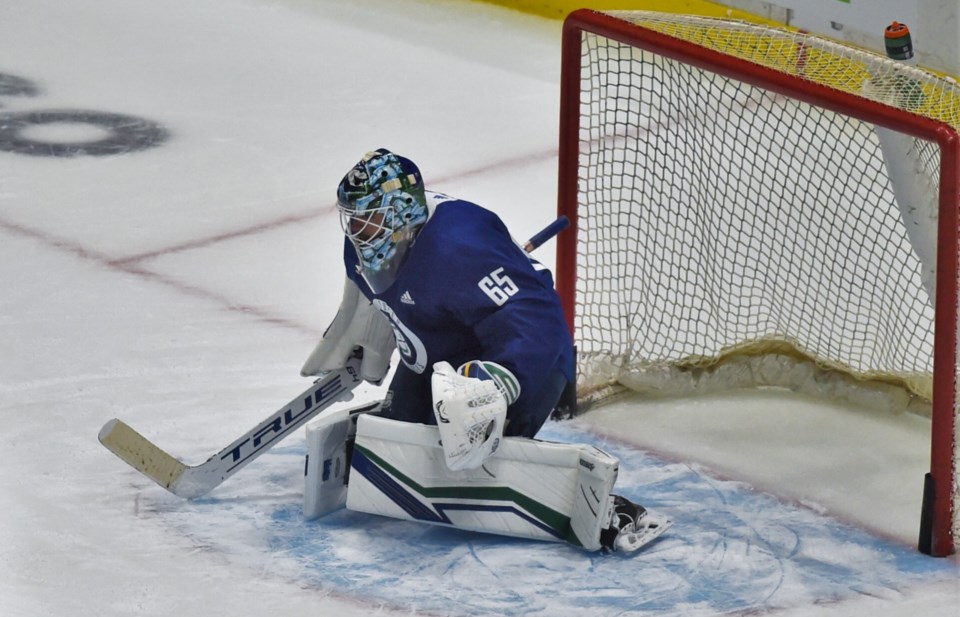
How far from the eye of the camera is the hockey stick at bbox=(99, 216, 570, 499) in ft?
10.2

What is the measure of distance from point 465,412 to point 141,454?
0.76 m

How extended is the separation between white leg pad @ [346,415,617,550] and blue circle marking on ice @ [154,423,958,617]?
47 mm

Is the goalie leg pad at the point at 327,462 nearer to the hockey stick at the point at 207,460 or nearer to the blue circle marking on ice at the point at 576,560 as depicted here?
the blue circle marking on ice at the point at 576,560

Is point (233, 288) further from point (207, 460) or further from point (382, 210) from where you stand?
point (382, 210)

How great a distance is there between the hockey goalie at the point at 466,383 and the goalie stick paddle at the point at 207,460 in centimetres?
17

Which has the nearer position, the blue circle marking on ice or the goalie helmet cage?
the blue circle marking on ice

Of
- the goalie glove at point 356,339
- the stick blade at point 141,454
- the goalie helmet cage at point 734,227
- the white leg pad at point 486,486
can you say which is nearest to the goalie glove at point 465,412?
the white leg pad at point 486,486

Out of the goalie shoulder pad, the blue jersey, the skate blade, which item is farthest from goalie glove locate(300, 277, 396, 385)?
the skate blade

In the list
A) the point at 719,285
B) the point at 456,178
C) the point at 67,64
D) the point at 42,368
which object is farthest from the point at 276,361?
the point at 67,64

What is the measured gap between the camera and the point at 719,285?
3.70 meters

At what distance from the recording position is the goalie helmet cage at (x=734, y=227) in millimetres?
3184

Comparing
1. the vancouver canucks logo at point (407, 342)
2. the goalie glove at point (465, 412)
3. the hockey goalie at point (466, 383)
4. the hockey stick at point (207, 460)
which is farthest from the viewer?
the hockey stick at point (207, 460)

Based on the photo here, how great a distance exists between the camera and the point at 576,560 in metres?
2.86

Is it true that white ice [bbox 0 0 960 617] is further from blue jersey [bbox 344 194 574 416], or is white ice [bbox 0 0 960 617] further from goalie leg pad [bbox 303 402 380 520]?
blue jersey [bbox 344 194 574 416]
